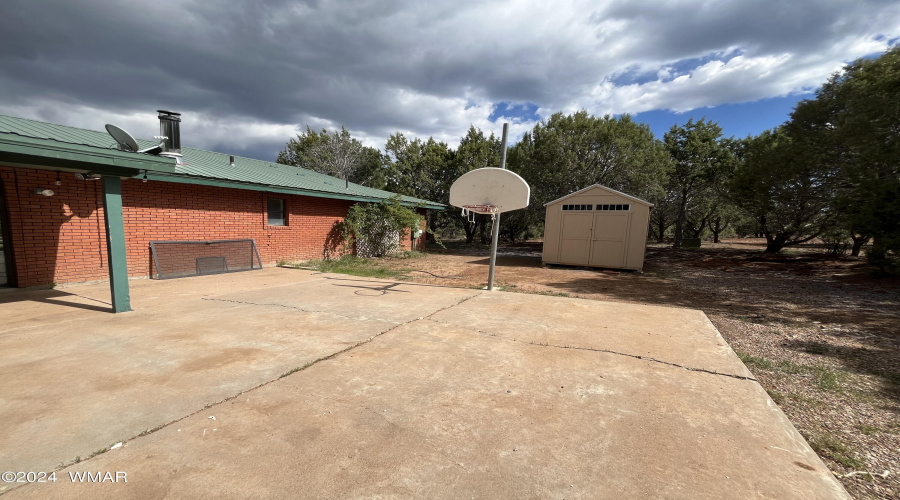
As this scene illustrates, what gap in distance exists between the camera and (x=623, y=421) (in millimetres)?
2443

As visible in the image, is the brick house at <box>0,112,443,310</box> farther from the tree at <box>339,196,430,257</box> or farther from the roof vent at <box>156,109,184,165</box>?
the tree at <box>339,196,430,257</box>

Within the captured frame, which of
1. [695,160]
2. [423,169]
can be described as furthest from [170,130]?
[695,160]

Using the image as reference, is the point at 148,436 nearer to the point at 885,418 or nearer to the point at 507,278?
the point at 885,418

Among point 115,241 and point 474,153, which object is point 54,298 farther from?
point 474,153

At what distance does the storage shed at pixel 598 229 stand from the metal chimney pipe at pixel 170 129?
1143 cm

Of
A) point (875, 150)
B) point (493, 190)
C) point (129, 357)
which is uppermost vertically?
point (875, 150)

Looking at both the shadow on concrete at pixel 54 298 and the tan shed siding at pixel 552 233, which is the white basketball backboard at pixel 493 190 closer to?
the tan shed siding at pixel 552 233

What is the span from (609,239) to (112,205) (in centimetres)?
1273

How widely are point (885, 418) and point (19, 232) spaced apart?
11654 mm

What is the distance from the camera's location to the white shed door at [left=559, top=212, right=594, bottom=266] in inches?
498

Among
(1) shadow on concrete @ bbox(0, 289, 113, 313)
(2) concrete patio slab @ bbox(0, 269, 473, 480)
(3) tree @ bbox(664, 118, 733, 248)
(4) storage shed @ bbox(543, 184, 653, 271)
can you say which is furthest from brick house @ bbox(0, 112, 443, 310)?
(3) tree @ bbox(664, 118, 733, 248)

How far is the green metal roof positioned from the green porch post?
1.06 feet

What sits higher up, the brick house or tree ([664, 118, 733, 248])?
tree ([664, 118, 733, 248])

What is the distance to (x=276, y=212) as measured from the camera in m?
11.0
